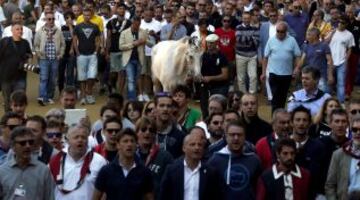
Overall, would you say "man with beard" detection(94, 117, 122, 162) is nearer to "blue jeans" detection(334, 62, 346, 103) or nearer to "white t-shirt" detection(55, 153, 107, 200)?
"white t-shirt" detection(55, 153, 107, 200)

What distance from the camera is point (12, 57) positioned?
2053 centimetres

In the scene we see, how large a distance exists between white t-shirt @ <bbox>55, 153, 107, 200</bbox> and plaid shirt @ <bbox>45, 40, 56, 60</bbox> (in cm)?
1067

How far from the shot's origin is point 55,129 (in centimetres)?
1248

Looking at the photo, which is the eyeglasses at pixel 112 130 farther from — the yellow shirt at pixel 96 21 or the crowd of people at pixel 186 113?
the yellow shirt at pixel 96 21

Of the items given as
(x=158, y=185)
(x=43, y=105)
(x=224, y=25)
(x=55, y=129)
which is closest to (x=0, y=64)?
(x=43, y=105)

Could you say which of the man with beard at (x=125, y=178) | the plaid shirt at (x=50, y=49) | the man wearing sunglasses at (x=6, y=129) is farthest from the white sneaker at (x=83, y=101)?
the man with beard at (x=125, y=178)

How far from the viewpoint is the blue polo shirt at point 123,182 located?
10516 mm

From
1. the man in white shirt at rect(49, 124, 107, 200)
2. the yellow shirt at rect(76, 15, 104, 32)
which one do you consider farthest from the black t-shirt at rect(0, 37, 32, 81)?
the man in white shirt at rect(49, 124, 107, 200)

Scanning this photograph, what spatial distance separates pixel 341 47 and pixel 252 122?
316 inches

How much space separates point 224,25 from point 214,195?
36.4 feet

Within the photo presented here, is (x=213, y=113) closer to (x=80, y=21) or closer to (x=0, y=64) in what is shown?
(x=0, y=64)

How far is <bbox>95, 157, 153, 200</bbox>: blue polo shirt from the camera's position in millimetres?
10516

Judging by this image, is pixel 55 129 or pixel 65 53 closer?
pixel 55 129

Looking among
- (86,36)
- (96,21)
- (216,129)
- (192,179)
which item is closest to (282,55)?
(86,36)
